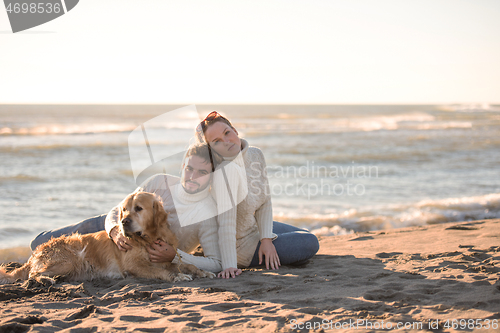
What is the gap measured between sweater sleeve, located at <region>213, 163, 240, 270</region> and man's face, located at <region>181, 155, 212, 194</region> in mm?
107

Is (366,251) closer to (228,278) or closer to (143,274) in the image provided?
(228,278)

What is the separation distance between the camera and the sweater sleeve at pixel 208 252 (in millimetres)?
3895

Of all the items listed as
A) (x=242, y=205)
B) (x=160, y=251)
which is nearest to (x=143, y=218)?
(x=160, y=251)

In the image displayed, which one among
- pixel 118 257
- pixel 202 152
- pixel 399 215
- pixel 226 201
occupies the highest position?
pixel 202 152

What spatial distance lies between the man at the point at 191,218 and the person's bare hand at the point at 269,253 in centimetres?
47

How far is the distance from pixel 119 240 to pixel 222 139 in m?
1.43

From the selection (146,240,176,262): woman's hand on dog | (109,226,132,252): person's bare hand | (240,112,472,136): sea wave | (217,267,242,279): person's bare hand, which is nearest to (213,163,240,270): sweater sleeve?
(217,267,242,279): person's bare hand

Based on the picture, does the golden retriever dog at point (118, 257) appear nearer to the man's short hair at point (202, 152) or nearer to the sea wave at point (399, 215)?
the man's short hair at point (202, 152)

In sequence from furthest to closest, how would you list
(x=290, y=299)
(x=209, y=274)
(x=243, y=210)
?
(x=243, y=210)
(x=209, y=274)
(x=290, y=299)

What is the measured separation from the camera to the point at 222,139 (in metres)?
3.83

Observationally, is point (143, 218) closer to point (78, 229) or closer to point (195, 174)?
point (195, 174)

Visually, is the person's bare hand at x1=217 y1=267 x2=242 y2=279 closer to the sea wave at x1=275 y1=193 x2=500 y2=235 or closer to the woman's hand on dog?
the woman's hand on dog

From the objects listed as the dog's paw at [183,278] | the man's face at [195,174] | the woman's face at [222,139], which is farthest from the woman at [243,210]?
the dog's paw at [183,278]

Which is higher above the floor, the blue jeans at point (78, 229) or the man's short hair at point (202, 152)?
the man's short hair at point (202, 152)
